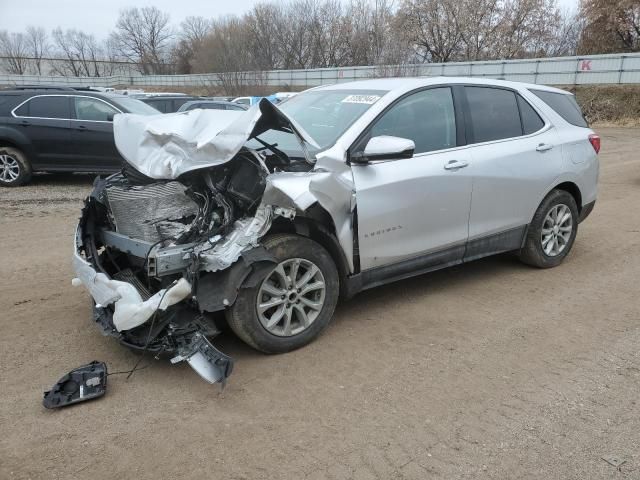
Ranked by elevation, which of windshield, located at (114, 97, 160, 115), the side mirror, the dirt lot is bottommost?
the dirt lot

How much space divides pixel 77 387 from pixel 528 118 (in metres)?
4.48

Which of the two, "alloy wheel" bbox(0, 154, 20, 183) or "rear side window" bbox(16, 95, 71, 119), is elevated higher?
"rear side window" bbox(16, 95, 71, 119)

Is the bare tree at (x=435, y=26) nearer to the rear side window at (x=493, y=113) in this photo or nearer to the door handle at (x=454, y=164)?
the rear side window at (x=493, y=113)

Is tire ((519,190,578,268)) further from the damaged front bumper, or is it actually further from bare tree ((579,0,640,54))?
bare tree ((579,0,640,54))

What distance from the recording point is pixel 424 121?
14.4 feet

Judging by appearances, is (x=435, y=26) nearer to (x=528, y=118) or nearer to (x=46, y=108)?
(x=46, y=108)

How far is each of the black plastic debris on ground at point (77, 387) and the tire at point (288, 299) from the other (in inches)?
33.2

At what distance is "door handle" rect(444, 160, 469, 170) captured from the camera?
432 cm

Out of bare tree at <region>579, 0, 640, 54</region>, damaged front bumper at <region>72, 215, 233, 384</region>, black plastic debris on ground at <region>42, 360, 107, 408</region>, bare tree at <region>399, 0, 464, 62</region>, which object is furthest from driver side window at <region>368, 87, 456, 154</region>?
bare tree at <region>399, 0, 464, 62</region>

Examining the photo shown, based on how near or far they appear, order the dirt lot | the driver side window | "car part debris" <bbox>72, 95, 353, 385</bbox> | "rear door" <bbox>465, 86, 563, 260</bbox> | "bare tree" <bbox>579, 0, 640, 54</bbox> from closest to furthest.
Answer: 1. the dirt lot
2. "car part debris" <bbox>72, 95, 353, 385</bbox>
3. the driver side window
4. "rear door" <bbox>465, 86, 563, 260</bbox>
5. "bare tree" <bbox>579, 0, 640, 54</bbox>

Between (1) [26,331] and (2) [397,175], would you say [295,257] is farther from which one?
(1) [26,331]

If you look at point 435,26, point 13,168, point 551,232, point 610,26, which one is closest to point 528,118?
point 551,232

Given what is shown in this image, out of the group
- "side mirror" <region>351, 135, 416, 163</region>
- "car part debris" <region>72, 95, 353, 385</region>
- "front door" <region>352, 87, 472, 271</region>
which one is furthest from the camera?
"front door" <region>352, 87, 472, 271</region>

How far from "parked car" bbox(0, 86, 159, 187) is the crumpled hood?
6.23 m
